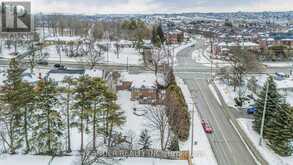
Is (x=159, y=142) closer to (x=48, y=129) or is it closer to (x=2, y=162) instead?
(x=48, y=129)

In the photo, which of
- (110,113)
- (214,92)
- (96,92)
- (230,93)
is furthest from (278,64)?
(96,92)

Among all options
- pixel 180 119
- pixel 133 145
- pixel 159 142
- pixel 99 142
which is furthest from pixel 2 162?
pixel 180 119

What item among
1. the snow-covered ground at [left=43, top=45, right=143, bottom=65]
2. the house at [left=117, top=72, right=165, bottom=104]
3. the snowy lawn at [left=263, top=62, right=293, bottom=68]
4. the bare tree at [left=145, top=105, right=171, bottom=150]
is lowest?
the bare tree at [left=145, top=105, right=171, bottom=150]

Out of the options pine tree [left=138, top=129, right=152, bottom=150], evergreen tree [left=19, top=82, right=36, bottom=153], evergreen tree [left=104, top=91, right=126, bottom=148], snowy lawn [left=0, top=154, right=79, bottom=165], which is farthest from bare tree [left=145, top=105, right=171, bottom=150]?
evergreen tree [left=19, top=82, right=36, bottom=153]

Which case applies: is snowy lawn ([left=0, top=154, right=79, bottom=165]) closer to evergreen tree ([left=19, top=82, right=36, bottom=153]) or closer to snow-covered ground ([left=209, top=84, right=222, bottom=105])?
evergreen tree ([left=19, top=82, right=36, bottom=153])

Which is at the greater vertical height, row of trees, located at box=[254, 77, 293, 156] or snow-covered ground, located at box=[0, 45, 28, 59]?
snow-covered ground, located at box=[0, 45, 28, 59]

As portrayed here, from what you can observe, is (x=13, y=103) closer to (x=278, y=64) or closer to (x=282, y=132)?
(x=282, y=132)
